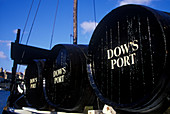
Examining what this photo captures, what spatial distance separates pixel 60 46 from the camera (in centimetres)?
378

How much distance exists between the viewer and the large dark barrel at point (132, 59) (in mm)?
1621

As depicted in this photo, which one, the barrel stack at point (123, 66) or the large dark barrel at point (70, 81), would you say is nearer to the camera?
the barrel stack at point (123, 66)

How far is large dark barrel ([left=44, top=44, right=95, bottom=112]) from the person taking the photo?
306cm

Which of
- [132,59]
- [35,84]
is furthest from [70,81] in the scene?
[35,84]

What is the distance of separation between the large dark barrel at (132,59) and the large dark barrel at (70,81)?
0.46 m

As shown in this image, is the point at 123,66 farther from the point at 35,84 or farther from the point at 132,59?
the point at 35,84

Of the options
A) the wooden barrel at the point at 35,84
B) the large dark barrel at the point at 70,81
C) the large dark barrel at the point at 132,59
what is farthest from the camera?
the wooden barrel at the point at 35,84

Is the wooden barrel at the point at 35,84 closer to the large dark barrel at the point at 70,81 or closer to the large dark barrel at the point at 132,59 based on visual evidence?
the large dark barrel at the point at 70,81

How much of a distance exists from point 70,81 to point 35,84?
83.9 inches

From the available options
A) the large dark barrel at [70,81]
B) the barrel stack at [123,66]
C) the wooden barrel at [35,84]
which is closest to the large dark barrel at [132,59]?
the barrel stack at [123,66]

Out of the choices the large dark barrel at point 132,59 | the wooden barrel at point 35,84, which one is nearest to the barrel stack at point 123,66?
the large dark barrel at point 132,59

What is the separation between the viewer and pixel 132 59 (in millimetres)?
1935

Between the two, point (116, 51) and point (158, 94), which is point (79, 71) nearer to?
point (116, 51)

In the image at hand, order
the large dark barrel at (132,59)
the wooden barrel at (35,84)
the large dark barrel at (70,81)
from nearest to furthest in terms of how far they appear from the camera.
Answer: the large dark barrel at (132,59) → the large dark barrel at (70,81) → the wooden barrel at (35,84)
